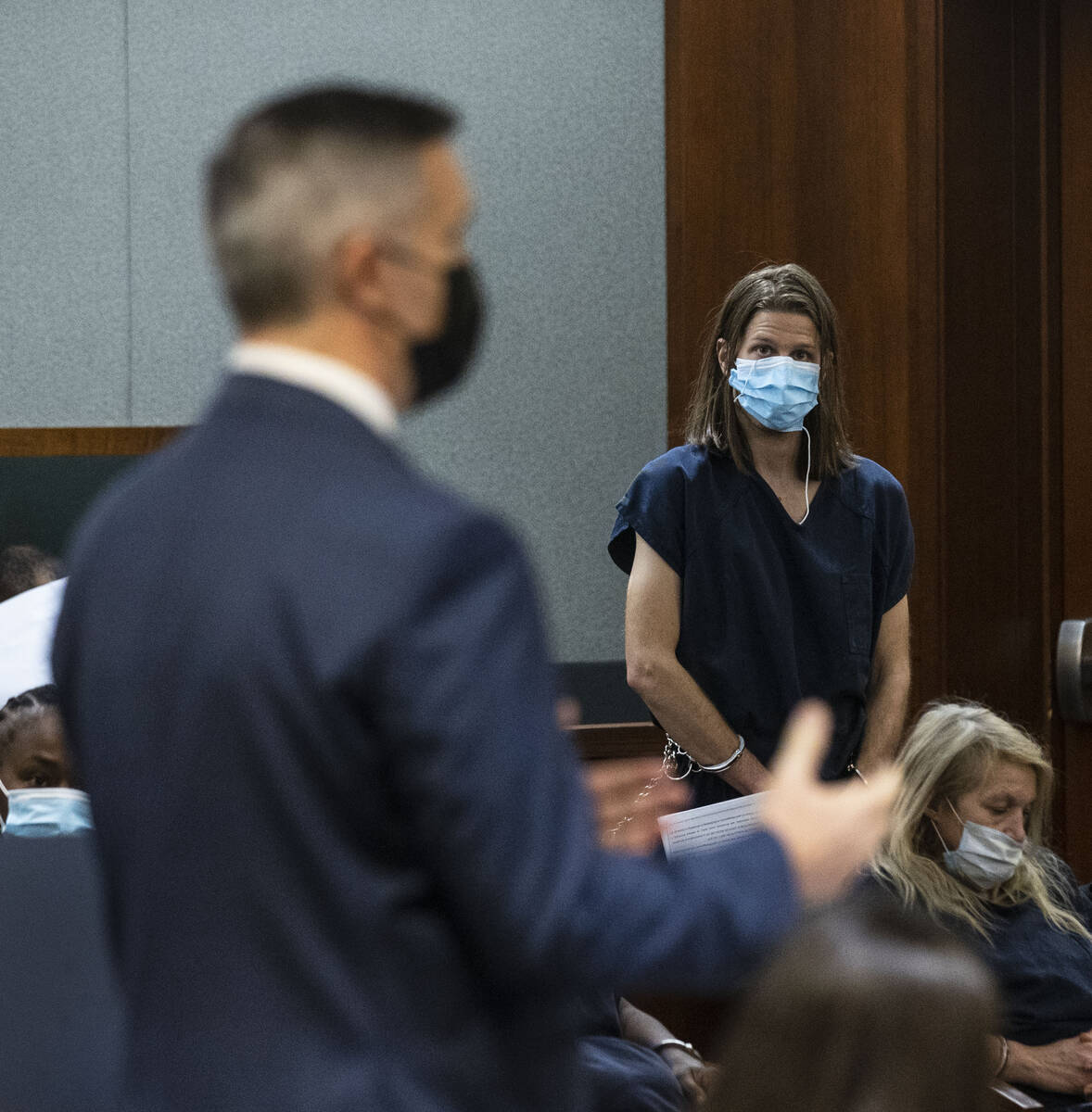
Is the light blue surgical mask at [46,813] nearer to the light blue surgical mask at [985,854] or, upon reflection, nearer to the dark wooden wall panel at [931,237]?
the light blue surgical mask at [985,854]

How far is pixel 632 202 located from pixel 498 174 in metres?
0.31

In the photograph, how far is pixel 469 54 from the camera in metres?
3.33

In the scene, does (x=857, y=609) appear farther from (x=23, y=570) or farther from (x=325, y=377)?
(x=325, y=377)

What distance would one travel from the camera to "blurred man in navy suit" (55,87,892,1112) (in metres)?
0.76

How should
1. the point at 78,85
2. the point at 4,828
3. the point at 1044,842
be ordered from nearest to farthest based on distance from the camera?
the point at 4,828
the point at 1044,842
the point at 78,85

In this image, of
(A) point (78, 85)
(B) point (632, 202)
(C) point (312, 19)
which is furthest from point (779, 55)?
(A) point (78, 85)

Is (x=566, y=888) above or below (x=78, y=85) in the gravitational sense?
below

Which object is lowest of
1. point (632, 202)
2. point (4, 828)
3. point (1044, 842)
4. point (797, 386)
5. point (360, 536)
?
point (1044, 842)

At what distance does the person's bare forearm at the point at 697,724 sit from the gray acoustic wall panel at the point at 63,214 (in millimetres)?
1531

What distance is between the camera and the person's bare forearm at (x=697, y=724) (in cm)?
230

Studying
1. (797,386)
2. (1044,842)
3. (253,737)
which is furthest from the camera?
(1044,842)

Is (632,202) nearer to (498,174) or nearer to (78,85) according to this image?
(498,174)

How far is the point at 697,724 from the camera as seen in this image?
2.30 metres

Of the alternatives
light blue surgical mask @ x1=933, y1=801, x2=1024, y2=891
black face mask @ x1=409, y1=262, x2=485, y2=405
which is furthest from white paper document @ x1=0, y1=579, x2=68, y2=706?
light blue surgical mask @ x1=933, y1=801, x2=1024, y2=891
